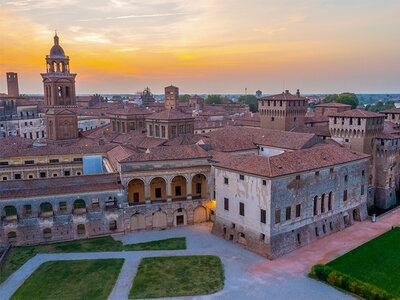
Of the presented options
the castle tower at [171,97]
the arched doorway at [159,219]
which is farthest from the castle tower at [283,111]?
the castle tower at [171,97]

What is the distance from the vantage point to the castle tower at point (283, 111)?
60.8 meters

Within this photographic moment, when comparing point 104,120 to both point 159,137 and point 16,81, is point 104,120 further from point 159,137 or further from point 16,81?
point 159,137

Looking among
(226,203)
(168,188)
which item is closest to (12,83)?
(168,188)

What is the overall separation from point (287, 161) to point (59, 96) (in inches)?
1769

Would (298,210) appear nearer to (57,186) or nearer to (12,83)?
(57,186)

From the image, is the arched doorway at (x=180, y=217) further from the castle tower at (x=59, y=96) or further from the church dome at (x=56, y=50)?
the church dome at (x=56, y=50)

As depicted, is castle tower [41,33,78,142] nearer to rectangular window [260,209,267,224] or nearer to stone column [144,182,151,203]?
stone column [144,182,151,203]

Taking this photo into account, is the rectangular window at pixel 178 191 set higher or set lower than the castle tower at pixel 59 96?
lower

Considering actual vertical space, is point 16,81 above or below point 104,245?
above

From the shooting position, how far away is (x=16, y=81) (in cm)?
13062

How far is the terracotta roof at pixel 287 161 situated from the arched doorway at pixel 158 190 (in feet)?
25.3

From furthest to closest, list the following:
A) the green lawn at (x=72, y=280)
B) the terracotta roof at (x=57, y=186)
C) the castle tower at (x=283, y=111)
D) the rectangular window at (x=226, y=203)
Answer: the castle tower at (x=283, y=111), the rectangular window at (x=226, y=203), the terracotta roof at (x=57, y=186), the green lawn at (x=72, y=280)

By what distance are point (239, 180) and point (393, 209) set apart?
2734 centimetres

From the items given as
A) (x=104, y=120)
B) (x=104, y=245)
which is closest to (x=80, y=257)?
(x=104, y=245)
